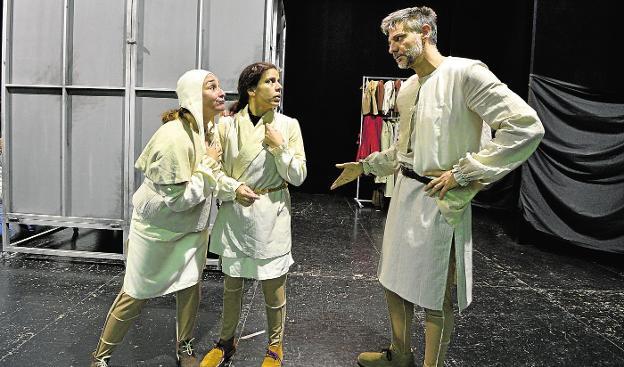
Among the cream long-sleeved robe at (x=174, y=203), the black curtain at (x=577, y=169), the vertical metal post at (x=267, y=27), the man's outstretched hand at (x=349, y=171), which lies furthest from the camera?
the black curtain at (x=577, y=169)

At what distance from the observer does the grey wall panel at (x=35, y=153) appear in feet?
13.4

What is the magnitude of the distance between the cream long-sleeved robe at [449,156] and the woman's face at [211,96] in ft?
2.65

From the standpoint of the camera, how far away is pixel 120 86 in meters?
3.97

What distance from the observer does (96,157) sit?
13.4 ft

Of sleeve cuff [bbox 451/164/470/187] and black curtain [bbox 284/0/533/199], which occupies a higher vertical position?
black curtain [bbox 284/0/533/199]

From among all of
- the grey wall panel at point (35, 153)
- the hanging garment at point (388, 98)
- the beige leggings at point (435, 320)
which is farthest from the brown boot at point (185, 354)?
the hanging garment at point (388, 98)

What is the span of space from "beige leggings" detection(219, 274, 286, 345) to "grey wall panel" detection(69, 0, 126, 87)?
232cm

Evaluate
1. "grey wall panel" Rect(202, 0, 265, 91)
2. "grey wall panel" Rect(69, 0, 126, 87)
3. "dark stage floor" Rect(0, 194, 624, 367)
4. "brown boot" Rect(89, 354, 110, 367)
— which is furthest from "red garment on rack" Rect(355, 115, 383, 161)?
"brown boot" Rect(89, 354, 110, 367)

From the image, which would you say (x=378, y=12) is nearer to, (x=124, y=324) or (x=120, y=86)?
(x=120, y=86)

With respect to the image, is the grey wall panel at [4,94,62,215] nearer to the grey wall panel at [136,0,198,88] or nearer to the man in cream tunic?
the grey wall panel at [136,0,198,88]

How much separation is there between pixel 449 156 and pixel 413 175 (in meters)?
0.18

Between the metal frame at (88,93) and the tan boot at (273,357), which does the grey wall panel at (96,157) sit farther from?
the tan boot at (273,357)

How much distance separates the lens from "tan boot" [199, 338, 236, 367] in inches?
93.4

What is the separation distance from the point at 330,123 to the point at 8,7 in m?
5.79
